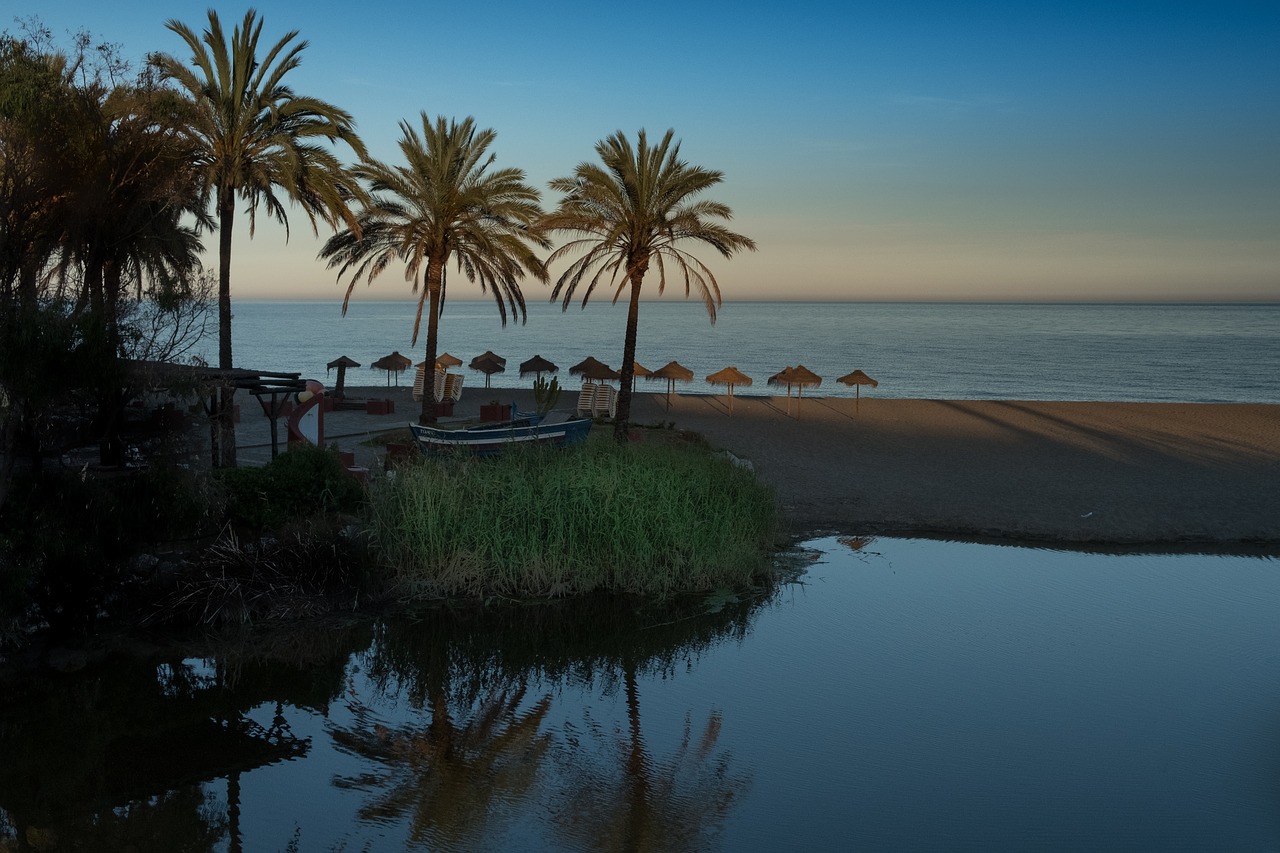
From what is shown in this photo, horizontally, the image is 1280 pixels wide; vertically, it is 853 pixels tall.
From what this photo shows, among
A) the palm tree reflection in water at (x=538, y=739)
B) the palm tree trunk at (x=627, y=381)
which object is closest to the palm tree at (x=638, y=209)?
the palm tree trunk at (x=627, y=381)

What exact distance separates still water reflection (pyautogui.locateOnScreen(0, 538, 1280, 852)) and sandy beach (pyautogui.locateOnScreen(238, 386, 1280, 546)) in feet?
12.3

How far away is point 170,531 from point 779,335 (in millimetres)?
105669

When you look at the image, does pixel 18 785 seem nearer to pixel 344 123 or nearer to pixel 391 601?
pixel 391 601

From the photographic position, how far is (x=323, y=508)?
12055mm

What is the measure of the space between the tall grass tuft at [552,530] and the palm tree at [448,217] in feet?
30.2

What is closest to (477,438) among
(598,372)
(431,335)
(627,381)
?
(627,381)

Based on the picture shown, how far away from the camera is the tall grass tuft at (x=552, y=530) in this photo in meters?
11.9

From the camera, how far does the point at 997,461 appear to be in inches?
833

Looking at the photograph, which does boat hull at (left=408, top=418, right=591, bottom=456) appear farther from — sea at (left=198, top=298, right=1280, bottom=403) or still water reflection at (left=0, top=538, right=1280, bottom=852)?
sea at (left=198, top=298, right=1280, bottom=403)

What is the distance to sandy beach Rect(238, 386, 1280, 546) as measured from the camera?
15797 millimetres

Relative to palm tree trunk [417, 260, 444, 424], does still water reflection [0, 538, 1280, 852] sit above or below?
below

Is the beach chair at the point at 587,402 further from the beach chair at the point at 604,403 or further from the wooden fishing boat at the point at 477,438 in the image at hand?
the wooden fishing boat at the point at 477,438

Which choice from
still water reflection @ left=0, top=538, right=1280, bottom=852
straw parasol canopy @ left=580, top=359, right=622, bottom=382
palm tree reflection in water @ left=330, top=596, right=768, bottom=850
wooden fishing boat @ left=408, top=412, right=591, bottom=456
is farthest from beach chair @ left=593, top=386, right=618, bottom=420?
palm tree reflection in water @ left=330, top=596, right=768, bottom=850

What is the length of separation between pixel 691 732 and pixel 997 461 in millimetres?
14865
